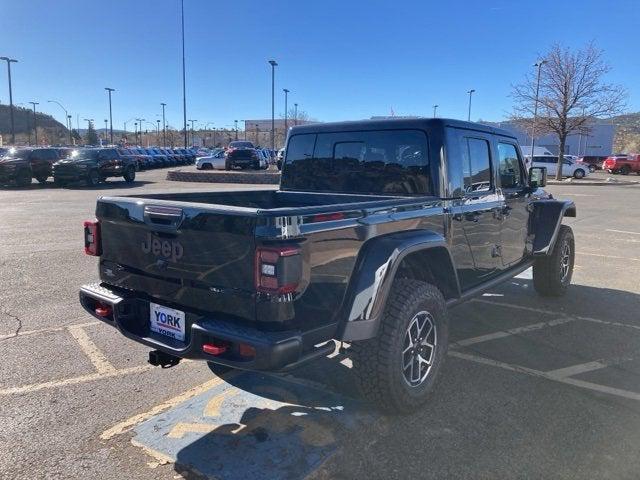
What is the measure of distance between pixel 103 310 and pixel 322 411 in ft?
5.30

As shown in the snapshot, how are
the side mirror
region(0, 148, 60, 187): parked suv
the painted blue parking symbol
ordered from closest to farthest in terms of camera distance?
1. the painted blue parking symbol
2. the side mirror
3. region(0, 148, 60, 187): parked suv

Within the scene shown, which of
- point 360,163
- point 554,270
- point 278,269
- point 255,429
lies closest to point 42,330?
point 255,429

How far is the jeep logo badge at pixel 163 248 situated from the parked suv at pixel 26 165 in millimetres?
23673

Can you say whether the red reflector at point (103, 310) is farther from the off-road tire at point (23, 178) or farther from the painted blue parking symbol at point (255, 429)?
the off-road tire at point (23, 178)

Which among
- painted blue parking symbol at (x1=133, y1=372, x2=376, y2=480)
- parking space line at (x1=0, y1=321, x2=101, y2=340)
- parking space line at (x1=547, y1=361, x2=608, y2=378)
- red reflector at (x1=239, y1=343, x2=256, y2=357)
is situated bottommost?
painted blue parking symbol at (x1=133, y1=372, x2=376, y2=480)

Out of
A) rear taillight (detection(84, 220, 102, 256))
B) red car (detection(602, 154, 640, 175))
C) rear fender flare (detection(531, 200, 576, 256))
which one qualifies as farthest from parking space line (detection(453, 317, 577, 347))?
red car (detection(602, 154, 640, 175))

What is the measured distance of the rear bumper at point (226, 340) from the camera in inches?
102

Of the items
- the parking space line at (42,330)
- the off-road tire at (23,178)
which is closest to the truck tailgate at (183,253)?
the parking space line at (42,330)

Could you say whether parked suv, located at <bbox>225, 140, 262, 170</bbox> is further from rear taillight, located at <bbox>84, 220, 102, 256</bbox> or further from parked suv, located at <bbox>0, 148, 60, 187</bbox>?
rear taillight, located at <bbox>84, 220, 102, 256</bbox>

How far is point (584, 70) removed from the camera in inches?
1245

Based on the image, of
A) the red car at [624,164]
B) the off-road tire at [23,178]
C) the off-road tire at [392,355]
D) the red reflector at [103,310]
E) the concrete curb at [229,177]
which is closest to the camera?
the off-road tire at [392,355]

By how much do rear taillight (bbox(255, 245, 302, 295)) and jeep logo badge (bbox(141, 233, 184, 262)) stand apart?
1.93 feet

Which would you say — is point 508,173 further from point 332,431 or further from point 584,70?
point 584,70

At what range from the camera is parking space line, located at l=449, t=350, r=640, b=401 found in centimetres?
383
